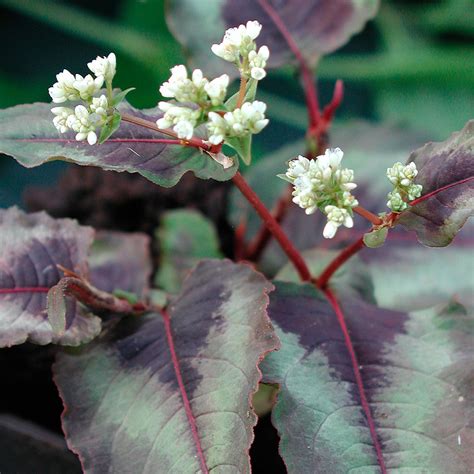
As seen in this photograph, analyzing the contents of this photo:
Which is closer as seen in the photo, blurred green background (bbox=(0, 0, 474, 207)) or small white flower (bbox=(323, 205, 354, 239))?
small white flower (bbox=(323, 205, 354, 239))

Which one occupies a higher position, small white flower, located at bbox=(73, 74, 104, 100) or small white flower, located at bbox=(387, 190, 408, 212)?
small white flower, located at bbox=(73, 74, 104, 100)

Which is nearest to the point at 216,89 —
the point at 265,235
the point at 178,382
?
the point at 178,382

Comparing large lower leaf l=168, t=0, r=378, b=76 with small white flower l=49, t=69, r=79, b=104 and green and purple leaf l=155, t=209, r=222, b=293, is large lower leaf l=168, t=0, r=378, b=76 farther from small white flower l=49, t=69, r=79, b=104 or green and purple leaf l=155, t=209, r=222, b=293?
small white flower l=49, t=69, r=79, b=104

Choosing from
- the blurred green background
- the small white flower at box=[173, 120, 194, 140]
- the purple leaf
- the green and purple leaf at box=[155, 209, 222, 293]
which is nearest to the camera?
the small white flower at box=[173, 120, 194, 140]

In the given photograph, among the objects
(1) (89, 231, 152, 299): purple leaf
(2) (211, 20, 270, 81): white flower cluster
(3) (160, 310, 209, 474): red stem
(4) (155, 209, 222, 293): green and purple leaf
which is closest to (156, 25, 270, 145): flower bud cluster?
(2) (211, 20, 270, 81): white flower cluster

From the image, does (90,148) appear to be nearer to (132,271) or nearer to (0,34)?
(132,271)
